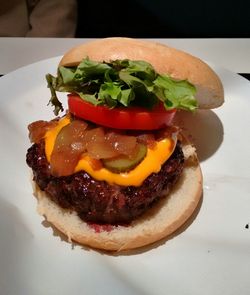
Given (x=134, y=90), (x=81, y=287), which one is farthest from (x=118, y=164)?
(x=81, y=287)

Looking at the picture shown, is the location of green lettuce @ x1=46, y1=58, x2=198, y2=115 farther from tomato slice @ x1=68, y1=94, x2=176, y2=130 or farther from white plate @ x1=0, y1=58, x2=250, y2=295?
white plate @ x1=0, y1=58, x2=250, y2=295

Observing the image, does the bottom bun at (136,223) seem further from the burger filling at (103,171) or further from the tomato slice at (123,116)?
the tomato slice at (123,116)

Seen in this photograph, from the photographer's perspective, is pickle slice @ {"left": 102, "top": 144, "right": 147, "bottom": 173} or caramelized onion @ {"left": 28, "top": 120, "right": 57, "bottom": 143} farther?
caramelized onion @ {"left": 28, "top": 120, "right": 57, "bottom": 143}

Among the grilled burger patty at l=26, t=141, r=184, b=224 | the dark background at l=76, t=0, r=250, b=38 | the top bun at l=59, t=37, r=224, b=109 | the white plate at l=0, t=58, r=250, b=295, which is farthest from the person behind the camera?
the dark background at l=76, t=0, r=250, b=38

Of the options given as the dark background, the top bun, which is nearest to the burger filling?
the top bun

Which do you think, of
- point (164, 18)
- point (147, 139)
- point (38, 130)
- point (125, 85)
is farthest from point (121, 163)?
point (164, 18)

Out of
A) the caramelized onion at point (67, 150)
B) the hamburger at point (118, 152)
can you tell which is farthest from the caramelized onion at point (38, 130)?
the caramelized onion at point (67, 150)
